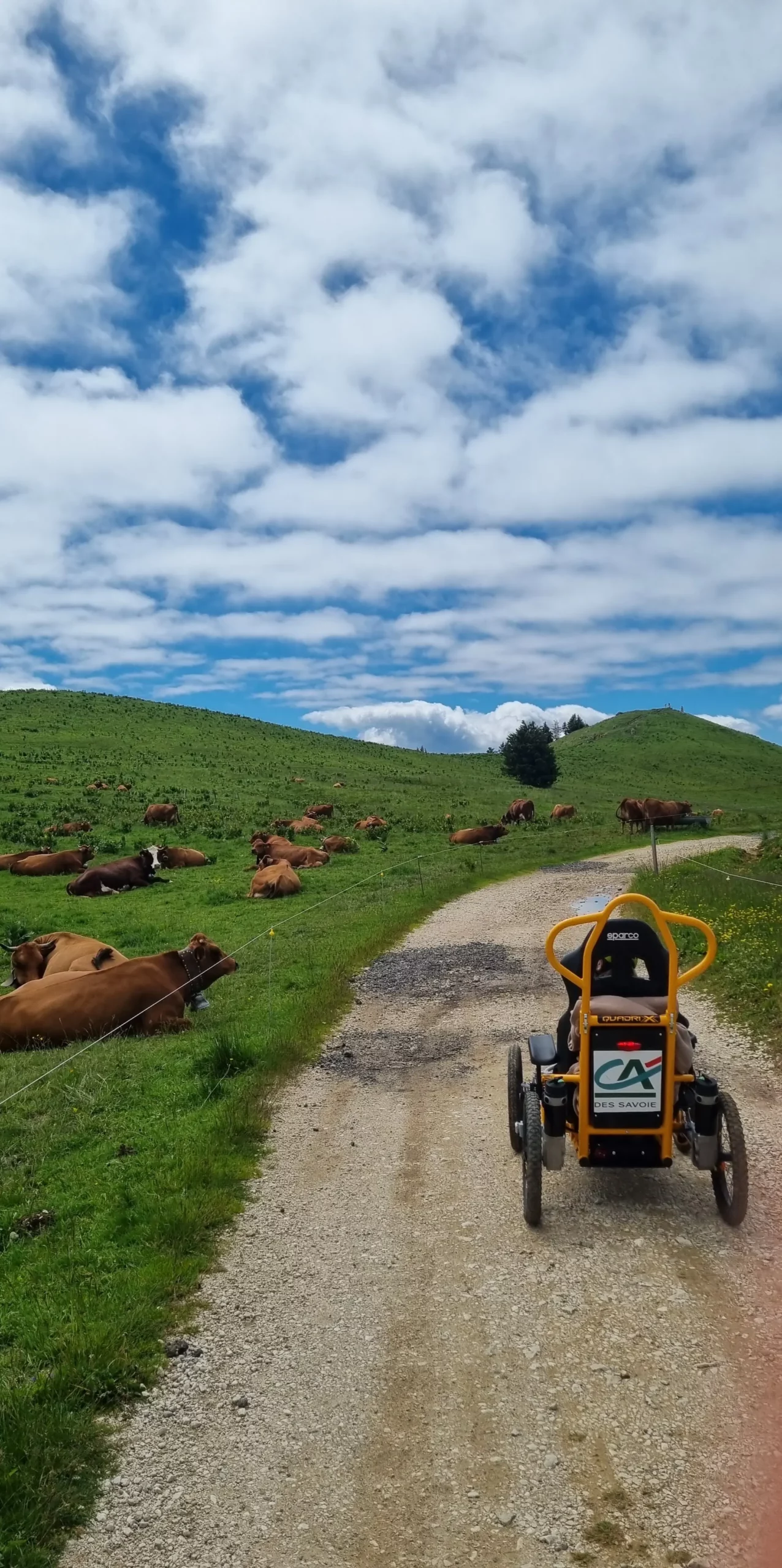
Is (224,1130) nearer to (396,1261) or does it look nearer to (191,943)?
(396,1261)

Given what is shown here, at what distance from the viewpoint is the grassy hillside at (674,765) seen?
62281 millimetres

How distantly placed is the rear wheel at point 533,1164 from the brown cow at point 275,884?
17.1m

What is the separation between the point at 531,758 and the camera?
7338 centimetres

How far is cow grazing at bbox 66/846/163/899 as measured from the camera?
2530 centimetres

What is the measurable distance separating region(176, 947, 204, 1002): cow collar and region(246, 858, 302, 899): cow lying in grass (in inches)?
377

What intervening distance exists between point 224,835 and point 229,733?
4326cm

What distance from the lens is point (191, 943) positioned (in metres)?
14.4

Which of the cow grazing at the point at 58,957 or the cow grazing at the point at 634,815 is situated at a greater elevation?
the cow grazing at the point at 634,815

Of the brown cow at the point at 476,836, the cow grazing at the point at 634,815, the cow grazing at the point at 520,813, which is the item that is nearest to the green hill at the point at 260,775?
the cow grazing at the point at 520,813

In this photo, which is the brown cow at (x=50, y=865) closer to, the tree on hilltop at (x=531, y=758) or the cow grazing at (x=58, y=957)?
the cow grazing at (x=58, y=957)

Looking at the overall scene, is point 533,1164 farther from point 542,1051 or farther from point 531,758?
point 531,758

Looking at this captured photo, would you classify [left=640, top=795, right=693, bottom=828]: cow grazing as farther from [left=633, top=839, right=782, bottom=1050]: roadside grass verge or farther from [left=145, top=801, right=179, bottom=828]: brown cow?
[left=145, top=801, right=179, bottom=828]: brown cow

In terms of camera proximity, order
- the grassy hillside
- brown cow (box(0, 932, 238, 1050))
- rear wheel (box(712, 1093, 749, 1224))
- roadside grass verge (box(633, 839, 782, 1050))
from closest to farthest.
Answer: rear wheel (box(712, 1093, 749, 1224)) → roadside grass verge (box(633, 839, 782, 1050)) → brown cow (box(0, 932, 238, 1050)) → the grassy hillside

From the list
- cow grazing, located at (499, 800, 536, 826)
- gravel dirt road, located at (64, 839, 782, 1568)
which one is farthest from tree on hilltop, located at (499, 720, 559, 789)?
gravel dirt road, located at (64, 839, 782, 1568)
